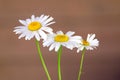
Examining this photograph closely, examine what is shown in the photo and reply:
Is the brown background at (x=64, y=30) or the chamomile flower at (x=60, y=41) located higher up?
the brown background at (x=64, y=30)

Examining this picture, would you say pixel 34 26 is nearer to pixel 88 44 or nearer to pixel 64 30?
pixel 88 44

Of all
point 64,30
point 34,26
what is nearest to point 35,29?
point 34,26

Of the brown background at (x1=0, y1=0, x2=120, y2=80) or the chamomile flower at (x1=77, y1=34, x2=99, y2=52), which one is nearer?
the chamomile flower at (x1=77, y1=34, x2=99, y2=52)

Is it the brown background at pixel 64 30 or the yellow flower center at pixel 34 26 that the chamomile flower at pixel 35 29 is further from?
the brown background at pixel 64 30

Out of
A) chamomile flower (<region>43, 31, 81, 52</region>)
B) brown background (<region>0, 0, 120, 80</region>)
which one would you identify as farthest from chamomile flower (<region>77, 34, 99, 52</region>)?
brown background (<region>0, 0, 120, 80</region>)

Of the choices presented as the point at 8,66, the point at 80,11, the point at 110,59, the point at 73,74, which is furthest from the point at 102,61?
the point at 8,66

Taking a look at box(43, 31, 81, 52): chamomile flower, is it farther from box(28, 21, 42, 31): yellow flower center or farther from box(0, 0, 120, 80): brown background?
box(0, 0, 120, 80): brown background

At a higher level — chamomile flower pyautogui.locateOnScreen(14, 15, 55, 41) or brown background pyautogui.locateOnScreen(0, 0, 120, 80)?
brown background pyautogui.locateOnScreen(0, 0, 120, 80)

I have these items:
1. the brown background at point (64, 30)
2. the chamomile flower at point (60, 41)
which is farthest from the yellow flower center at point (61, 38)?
the brown background at point (64, 30)

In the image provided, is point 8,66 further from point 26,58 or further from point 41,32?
point 41,32
